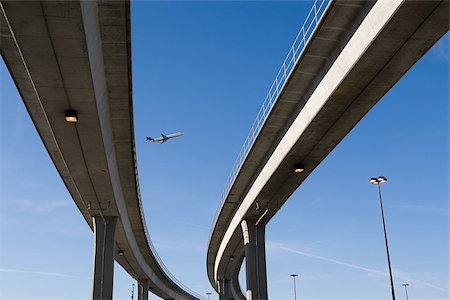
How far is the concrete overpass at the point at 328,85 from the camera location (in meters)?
13.8

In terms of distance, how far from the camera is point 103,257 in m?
31.1

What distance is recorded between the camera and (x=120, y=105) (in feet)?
61.5

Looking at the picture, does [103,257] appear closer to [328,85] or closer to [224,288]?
[328,85]

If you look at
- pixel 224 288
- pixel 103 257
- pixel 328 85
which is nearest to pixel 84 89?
pixel 328 85

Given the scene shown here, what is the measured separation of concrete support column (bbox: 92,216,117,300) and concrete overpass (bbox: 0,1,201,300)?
6cm

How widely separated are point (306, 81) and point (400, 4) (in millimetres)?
6175

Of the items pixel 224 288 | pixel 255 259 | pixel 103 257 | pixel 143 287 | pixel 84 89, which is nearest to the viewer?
pixel 84 89

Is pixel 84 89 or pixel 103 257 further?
pixel 103 257

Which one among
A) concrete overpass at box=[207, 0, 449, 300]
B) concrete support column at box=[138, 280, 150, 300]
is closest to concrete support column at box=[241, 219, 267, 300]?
concrete overpass at box=[207, 0, 449, 300]

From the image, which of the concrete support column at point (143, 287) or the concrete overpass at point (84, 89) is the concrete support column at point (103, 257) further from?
the concrete support column at point (143, 287)

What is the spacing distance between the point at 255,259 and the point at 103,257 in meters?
9.71

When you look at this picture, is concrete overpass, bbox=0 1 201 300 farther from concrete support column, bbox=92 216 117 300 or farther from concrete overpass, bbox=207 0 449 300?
concrete overpass, bbox=207 0 449 300

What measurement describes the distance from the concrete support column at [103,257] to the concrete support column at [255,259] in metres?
8.69

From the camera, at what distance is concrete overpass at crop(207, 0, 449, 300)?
1378cm
